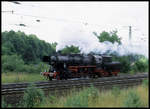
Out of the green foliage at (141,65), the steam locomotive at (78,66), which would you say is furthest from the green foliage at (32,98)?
the green foliage at (141,65)

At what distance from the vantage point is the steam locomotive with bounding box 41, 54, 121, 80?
23.4m

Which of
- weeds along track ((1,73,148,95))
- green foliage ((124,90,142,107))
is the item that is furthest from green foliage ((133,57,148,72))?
green foliage ((124,90,142,107))

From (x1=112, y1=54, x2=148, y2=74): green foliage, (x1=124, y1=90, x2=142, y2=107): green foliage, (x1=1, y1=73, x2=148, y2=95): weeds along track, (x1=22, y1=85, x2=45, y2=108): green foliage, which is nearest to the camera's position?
(x1=124, y1=90, x2=142, y2=107): green foliage

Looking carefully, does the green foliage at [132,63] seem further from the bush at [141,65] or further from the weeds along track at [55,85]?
the weeds along track at [55,85]

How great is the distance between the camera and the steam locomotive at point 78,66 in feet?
76.8

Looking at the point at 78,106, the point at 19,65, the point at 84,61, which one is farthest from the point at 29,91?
the point at 19,65

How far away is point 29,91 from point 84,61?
15764 millimetres

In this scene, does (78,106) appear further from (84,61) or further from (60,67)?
(84,61)

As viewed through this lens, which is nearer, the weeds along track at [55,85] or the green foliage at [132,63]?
the weeds along track at [55,85]

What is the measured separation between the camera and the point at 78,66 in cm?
2480

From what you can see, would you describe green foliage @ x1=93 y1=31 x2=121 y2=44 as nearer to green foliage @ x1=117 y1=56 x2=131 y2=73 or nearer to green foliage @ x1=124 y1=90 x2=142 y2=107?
green foliage @ x1=117 y1=56 x2=131 y2=73

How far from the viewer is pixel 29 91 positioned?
10.2m

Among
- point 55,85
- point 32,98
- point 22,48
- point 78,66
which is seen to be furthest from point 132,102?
point 22,48

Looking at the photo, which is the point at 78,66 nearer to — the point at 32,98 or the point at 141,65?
the point at 141,65
